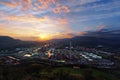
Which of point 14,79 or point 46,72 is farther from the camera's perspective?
point 46,72

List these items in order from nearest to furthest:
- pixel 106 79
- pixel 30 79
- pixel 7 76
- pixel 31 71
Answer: pixel 30 79, pixel 7 76, pixel 106 79, pixel 31 71

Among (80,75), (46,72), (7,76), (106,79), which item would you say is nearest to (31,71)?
(46,72)

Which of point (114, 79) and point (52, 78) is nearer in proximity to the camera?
point (52, 78)

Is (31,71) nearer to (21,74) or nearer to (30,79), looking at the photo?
(21,74)

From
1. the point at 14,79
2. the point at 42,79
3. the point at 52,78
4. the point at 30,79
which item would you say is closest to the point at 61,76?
the point at 52,78

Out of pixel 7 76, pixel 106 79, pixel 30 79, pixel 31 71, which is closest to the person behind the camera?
pixel 30 79

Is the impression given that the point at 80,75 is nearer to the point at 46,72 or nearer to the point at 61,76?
the point at 61,76

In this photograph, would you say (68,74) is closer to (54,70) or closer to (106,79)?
(54,70)
